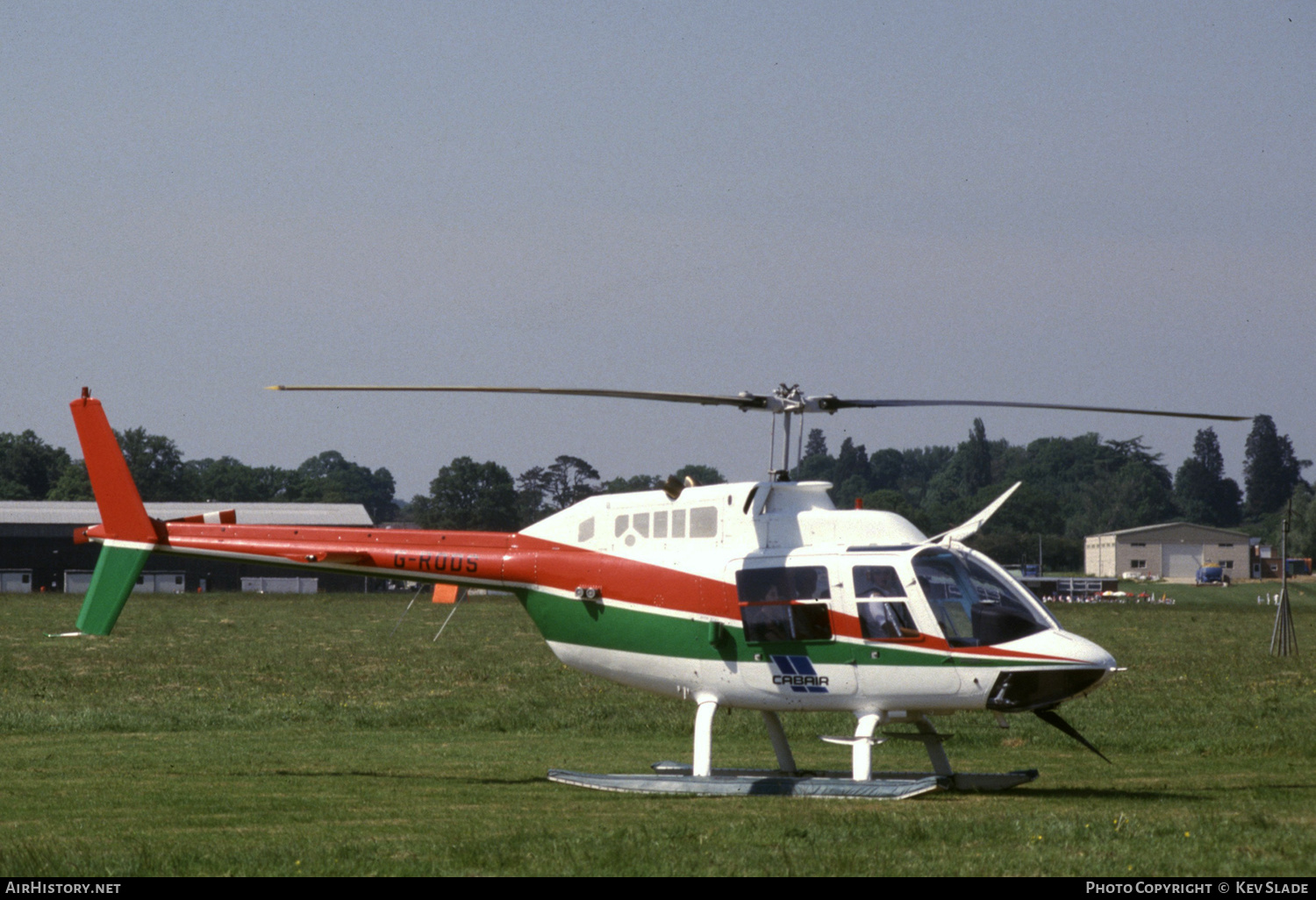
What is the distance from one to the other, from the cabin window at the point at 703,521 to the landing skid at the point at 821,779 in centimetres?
197

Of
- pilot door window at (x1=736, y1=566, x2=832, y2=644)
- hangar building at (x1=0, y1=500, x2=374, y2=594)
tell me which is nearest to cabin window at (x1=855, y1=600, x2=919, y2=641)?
pilot door window at (x1=736, y1=566, x2=832, y2=644)

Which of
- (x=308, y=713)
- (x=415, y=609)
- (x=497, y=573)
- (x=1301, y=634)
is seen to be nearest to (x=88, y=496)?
(x=415, y=609)

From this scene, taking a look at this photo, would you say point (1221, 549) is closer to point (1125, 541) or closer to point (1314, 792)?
point (1125, 541)

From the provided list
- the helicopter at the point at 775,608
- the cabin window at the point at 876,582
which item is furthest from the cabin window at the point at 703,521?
the cabin window at the point at 876,582

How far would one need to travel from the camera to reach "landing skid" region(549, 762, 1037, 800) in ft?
54.7

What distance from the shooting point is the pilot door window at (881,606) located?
1702 cm

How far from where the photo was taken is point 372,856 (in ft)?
41.7

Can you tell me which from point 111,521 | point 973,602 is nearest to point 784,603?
point 973,602

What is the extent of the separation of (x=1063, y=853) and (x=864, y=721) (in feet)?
16.4

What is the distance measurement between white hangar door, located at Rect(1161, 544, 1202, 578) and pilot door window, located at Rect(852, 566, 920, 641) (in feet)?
478

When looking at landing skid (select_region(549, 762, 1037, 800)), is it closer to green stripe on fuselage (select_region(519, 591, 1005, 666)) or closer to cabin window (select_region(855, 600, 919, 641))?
green stripe on fuselage (select_region(519, 591, 1005, 666))

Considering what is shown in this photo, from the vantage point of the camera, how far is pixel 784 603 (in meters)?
17.5

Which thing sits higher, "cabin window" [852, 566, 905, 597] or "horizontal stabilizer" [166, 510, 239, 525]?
"horizontal stabilizer" [166, 510, 239, 525]

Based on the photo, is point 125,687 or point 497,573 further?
point 125,687
